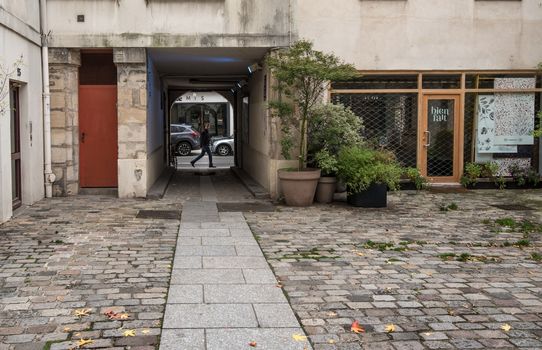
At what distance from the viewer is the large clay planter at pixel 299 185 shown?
A: 37.2 ft

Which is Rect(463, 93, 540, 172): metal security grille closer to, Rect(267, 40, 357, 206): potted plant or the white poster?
the white poster

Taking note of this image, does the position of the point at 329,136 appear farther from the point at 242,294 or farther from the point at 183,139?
the point at 183,139

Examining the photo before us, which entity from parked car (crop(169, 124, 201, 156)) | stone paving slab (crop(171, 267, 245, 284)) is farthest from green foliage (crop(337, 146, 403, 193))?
parked car (crop(169, 124, 201, 156))

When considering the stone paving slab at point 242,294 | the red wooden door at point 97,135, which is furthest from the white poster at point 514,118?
the stone paving slab at point 242,294

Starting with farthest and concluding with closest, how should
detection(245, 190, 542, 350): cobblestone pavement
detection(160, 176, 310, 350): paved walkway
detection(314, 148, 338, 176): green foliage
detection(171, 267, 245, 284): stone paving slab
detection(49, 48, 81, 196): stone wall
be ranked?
detection(49, 48, 81, 196): stone wall < detection(314, 148, 338, 176): green foliage < detection(171, 267, 245, 284): stone paving slab < detection(245, 190, 542, 350): cobblestone pavement < detection(160, 176, 310, 350): paved walkway

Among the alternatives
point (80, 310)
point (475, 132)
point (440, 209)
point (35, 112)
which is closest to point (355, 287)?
point (80, 310)

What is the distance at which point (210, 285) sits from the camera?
592 cm

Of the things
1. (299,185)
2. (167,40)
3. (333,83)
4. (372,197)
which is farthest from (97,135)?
(372,197)

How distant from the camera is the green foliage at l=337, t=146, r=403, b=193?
1108cm

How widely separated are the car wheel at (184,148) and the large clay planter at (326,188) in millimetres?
19408

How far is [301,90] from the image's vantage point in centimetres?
1171

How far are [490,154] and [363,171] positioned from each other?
14.8 feet

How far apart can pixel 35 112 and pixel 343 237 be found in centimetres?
653

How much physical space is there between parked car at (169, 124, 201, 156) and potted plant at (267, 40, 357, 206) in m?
18.8
